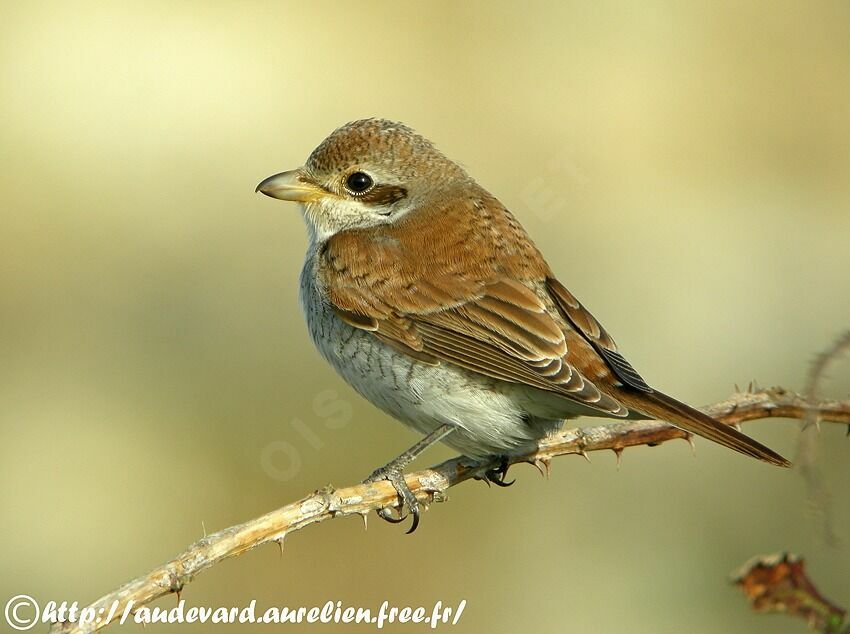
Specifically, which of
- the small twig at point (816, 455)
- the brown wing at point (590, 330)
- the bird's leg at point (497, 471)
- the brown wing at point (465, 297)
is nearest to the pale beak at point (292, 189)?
the brown wing at point (465, 297)

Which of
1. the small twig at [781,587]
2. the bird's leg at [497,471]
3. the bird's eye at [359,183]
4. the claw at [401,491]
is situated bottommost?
the small twig at [781,587]

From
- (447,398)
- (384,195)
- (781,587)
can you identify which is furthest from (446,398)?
(781,587)

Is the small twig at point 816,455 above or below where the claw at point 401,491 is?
below

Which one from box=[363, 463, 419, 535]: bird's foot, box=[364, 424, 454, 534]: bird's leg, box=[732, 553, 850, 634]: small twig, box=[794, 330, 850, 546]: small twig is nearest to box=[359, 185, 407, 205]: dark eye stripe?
box=[364, 424, 454, 534]: bird's leg

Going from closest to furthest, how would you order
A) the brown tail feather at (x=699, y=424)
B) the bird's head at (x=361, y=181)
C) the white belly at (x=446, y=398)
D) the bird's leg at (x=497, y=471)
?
the brown tail feather at (x=699, y=424), the white belly at (x=446, y=398), the bird's leg at (x=497, y=471), the bird's head at (x=361, y=181)

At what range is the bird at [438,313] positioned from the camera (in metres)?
4.13

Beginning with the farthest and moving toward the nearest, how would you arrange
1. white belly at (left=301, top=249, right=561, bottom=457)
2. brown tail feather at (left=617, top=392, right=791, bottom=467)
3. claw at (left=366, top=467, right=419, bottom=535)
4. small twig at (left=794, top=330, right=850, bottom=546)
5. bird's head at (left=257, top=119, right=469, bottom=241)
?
bird's head at (left=257, top=119, right=469, bottom=241) < white belly at (left=301, top=249, right=561, bottom=457) < claw at (left=366, top=467, right=419, bottom=535) < brown tail feather at (left=617, top=392, right=791, bottom=467) < small twig at (left=794, top=330, right=850, bottom=546)

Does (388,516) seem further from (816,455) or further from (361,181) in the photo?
(816,455)

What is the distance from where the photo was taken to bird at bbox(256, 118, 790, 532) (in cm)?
413

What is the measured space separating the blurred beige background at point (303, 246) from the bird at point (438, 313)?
3.10 ft

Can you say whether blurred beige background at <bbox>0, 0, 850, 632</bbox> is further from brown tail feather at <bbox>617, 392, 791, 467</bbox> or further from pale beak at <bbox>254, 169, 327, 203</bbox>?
pale beak at <bbox>254, 169, 327, 203</bbox>

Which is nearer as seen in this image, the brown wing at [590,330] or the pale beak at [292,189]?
the brown wing at [590,330]

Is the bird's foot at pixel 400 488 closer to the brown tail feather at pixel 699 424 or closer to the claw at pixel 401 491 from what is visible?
the claw at pixel 401 491

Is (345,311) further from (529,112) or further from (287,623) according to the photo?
(529,112)
